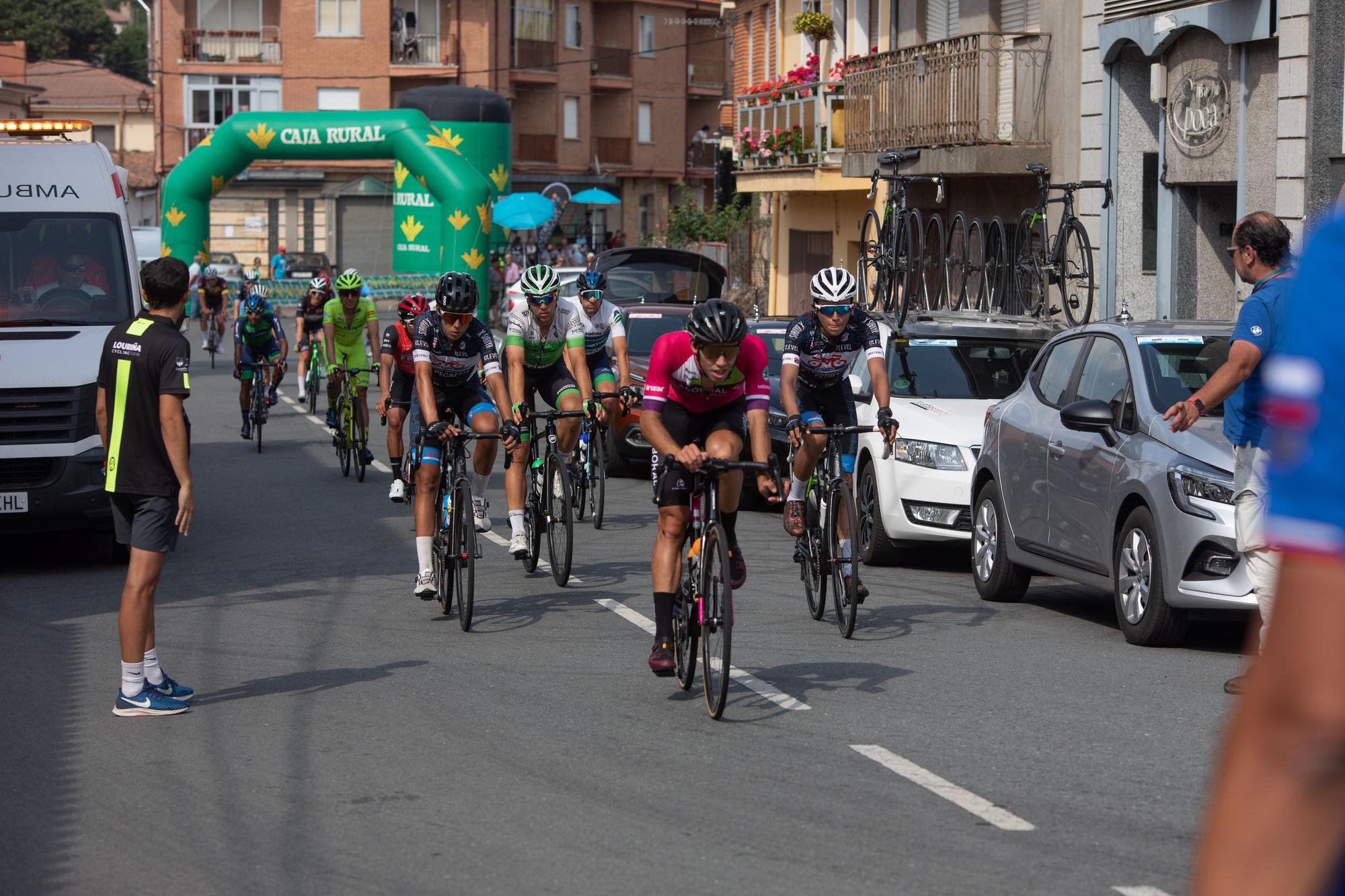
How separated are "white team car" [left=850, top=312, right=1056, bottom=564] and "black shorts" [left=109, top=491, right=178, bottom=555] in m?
4.99

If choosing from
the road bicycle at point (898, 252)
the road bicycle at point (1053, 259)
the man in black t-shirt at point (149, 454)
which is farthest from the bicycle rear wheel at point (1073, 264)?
the man in black t-shirt at point (149, 454)

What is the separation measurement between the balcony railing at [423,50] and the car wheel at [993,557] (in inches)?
2442

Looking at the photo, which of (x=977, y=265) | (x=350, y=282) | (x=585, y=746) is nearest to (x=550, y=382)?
(x=350, y=282)

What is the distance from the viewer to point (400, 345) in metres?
14.8

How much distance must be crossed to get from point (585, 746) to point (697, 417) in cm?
189

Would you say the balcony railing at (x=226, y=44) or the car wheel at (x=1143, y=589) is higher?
the balcony railing at (x=226, y=44)

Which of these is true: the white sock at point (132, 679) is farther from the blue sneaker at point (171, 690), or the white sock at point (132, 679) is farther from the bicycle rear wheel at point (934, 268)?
the bicycle rear wheel at point (934, 268)

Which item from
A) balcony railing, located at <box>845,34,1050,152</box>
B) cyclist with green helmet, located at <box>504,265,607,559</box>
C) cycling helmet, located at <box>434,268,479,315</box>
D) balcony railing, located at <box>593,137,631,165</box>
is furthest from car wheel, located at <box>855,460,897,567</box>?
balcony railing, located at <box>593,137,631,165</box>

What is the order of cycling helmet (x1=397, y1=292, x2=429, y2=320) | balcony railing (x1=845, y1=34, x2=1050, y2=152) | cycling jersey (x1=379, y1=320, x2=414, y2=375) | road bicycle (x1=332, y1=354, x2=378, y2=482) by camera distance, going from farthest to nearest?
balcony railing (x1=845, y1=34, x2=1050, y2=152) → road bicycle (x1=332, y1=354, x2=378, y2=482) → cycling helmet (x1=397, y1=292, x2=429, y2=320) → cycling jersey (x1=379, y1=320, x2=414, y2=375)

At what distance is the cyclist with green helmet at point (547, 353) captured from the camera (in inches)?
497

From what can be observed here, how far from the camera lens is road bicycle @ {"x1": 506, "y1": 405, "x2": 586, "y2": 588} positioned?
456 inches

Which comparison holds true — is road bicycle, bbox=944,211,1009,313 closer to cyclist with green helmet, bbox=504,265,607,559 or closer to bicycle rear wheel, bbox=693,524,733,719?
cyclist with green helmet, bbox=504,265,607,559

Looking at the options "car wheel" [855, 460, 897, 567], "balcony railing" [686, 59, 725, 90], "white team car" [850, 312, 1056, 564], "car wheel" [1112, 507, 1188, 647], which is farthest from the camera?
"balcony railing" [686, 59, 725, 90]

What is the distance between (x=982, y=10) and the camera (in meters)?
26.7
